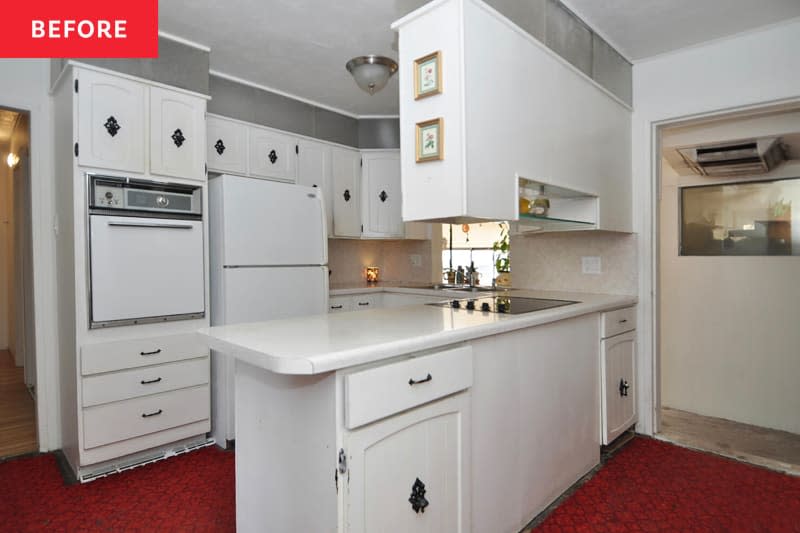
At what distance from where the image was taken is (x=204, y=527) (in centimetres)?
195

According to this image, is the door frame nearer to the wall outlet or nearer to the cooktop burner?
the wall outlet

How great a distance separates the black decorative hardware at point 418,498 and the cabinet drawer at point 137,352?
1.52 m

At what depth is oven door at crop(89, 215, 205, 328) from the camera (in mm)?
2443

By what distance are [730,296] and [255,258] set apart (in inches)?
144

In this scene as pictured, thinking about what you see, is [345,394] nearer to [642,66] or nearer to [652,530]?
[652,530]

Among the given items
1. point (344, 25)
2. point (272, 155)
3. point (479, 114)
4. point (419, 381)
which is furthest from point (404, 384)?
point (272, 155)

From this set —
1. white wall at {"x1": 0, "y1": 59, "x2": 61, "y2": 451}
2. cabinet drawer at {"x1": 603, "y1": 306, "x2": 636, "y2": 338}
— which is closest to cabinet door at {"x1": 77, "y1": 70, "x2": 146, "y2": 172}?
white wall at {"x1": 0, "y1": 59, "x2": 61, "y2": 451}

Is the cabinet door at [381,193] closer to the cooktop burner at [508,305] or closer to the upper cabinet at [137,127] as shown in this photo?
the upper cabinet at [137,127]

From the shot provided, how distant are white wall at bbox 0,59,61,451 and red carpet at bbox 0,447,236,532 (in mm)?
307

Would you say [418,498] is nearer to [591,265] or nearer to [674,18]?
[591,265]

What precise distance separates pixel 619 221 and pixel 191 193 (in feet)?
8.53

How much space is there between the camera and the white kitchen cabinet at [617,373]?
8.43 ft

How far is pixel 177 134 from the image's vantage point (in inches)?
Result: 107

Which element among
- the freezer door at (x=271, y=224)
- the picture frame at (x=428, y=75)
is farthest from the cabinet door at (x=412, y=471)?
the freezer door at (x=271, y=224)
